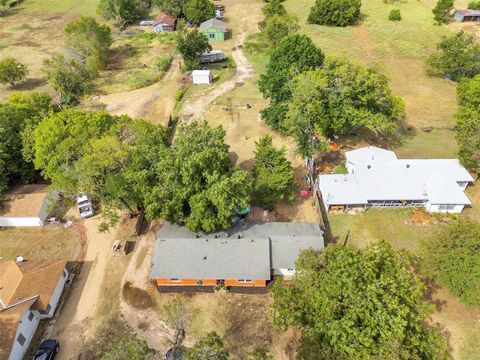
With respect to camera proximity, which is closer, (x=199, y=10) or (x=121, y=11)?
(x=199, y=10)

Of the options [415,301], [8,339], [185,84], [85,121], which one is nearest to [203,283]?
[8,339]

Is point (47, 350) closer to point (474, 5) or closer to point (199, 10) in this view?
point (199, 10)

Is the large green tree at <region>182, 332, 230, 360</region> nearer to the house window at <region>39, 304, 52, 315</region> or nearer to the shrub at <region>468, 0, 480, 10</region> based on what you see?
the house window at <region>39, 304, 52, 315</region>

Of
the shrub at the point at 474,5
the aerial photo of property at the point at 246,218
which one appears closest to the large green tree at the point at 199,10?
the aerial photo of property at the point at 246,218

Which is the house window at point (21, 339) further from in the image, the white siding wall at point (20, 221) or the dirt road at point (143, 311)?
the white siding wall at point (20, 221)

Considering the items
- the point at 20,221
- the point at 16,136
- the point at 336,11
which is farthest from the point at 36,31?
the point at 336,11

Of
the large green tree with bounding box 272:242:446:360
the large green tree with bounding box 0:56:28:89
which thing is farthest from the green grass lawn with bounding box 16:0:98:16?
the large green tree with bounding box 272:242:446:360
